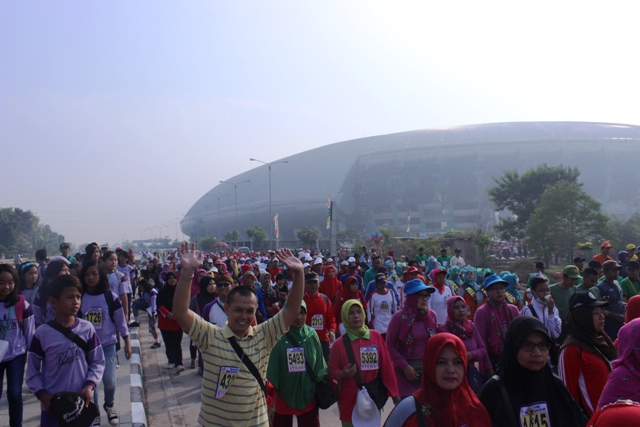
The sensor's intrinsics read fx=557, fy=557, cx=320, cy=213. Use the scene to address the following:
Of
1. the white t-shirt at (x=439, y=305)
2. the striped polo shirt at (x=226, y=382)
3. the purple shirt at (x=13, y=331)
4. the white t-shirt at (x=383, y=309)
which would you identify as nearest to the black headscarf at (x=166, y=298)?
the white t-shirt at (x=383, y=309)

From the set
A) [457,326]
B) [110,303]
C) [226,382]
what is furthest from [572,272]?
[110,303]

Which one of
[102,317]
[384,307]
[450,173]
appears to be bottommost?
[384,307]

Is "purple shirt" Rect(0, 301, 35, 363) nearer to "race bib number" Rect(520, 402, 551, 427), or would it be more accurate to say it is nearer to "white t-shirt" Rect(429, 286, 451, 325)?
"race bib number" Rect(520, 402, 551, 427)

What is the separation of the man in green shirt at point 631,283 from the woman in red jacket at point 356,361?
472 centimetres

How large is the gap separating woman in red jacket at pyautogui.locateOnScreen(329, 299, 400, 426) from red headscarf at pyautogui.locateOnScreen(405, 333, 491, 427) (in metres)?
1.67

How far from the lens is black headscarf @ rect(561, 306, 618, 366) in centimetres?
335

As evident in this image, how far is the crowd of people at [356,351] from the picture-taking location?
2697 mm

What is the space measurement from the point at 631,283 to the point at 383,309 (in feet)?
11.2

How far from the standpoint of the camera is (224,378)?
310 cm

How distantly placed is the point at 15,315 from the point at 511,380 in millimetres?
4216

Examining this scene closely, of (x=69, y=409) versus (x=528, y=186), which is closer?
(x=69, y=409)

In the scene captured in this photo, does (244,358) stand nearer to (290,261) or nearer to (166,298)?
(290,261)

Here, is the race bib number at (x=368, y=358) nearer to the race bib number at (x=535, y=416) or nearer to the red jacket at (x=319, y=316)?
the race bib number at (x=535, y=416)

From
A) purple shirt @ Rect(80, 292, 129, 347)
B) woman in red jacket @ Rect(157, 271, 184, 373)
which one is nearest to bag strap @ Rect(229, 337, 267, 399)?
purple shirt @ Rect(80, 292, 129, 347)
